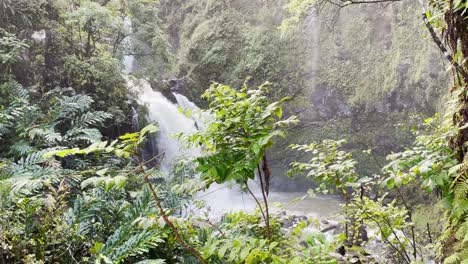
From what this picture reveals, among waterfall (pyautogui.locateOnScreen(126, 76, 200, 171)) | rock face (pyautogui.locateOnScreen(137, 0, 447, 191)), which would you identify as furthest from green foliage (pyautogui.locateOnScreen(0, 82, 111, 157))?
rock face (pyautogui.locateOnScreen(137, 0, 447, 191))

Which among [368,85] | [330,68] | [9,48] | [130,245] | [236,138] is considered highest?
[330,68]

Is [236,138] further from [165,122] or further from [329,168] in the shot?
[165,122]

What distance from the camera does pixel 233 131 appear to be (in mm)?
1334

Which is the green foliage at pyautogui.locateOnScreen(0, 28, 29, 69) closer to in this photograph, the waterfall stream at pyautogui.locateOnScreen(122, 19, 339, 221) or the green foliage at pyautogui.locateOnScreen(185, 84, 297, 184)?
the waterfall stream at pyautogui.locateOnScreen(122, 19, 339, 221)

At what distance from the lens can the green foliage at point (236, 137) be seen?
1.25 m

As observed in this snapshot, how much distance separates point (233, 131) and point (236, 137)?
3 cm

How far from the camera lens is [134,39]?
340 inches

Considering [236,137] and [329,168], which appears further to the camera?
[329,168]

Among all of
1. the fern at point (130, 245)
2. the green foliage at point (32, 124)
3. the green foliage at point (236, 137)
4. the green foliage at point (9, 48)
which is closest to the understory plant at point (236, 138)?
the green foliage at point (236, 137)

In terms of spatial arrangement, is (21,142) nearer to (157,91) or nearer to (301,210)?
(157,91)

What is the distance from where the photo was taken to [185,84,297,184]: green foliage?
4.10 feet

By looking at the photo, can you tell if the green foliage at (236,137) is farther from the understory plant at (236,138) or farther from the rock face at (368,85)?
the rock face at (368,85)

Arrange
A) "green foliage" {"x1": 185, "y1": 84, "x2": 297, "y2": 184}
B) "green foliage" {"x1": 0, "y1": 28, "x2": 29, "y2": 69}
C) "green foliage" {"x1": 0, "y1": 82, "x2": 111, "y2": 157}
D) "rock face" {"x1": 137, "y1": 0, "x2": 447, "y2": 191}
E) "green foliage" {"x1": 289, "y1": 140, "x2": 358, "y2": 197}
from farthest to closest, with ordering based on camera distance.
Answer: "rock face" {"x1": 137, "y1": 0, "x2": 447, "y2": 191}
"green foliage" {"x1": 0, "y1": 28, "x2": 29, "y2": 69}
"green foliage" {"x1": 0, "y1": 82, "x2": 111, "y2": 157}
"green foliage" {"x1": 289, "y1": 140, "x2": 358, "y2": 197}
"green foliage" {"x1": 185, "y1": 84, "x2": 297, "y2": 184}

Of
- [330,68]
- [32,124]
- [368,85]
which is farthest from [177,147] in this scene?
[368,85]
